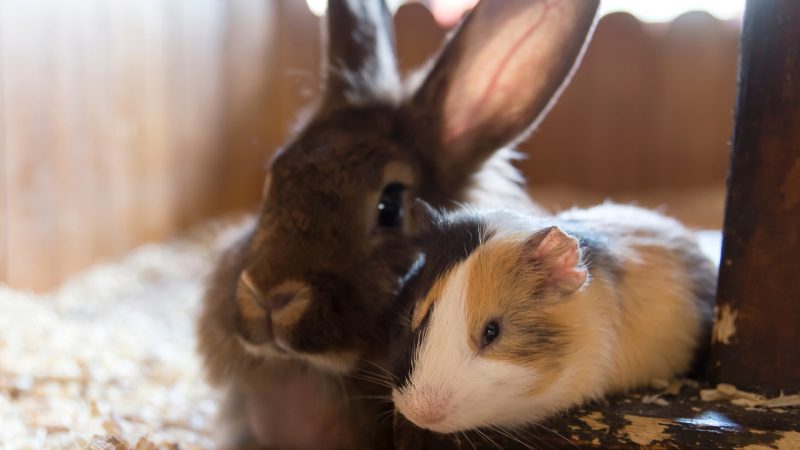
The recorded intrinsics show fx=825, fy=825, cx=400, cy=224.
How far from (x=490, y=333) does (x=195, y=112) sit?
315cm

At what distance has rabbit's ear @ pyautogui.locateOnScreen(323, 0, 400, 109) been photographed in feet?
6.93

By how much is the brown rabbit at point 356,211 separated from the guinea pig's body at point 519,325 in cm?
18

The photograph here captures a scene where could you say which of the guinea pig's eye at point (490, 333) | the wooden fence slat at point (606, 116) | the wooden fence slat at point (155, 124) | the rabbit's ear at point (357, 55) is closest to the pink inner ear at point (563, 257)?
the guinea pig's eye at point (490, 333)

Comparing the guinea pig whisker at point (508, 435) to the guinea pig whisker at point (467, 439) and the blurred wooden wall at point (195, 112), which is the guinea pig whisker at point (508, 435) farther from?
the blurred wooden wall at point (195, 112)

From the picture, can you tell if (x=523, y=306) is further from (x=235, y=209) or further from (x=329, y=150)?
(x=235, y=209)

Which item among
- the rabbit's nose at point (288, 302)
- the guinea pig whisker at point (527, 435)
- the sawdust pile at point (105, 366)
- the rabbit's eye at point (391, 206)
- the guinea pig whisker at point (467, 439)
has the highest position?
the rabbit's eye at point (391, 206)

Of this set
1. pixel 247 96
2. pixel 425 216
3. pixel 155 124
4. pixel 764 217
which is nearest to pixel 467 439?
pixel 425 216

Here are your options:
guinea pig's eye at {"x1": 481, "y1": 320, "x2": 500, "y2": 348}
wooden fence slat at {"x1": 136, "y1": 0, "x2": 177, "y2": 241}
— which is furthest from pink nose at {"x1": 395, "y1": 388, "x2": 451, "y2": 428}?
wooden fence slat at {"x1": 136, "y1": 0, "x2": 177, "y2": 241}

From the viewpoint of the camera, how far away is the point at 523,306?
136cm

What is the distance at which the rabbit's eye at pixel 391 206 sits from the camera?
5.76 ft

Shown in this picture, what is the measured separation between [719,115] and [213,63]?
10.0ft

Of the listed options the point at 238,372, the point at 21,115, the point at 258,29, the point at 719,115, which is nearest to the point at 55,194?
the point at 21,115

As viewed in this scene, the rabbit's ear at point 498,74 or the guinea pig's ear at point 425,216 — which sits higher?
the rabbit's ear at point 498,74

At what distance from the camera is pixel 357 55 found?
2191 mm
